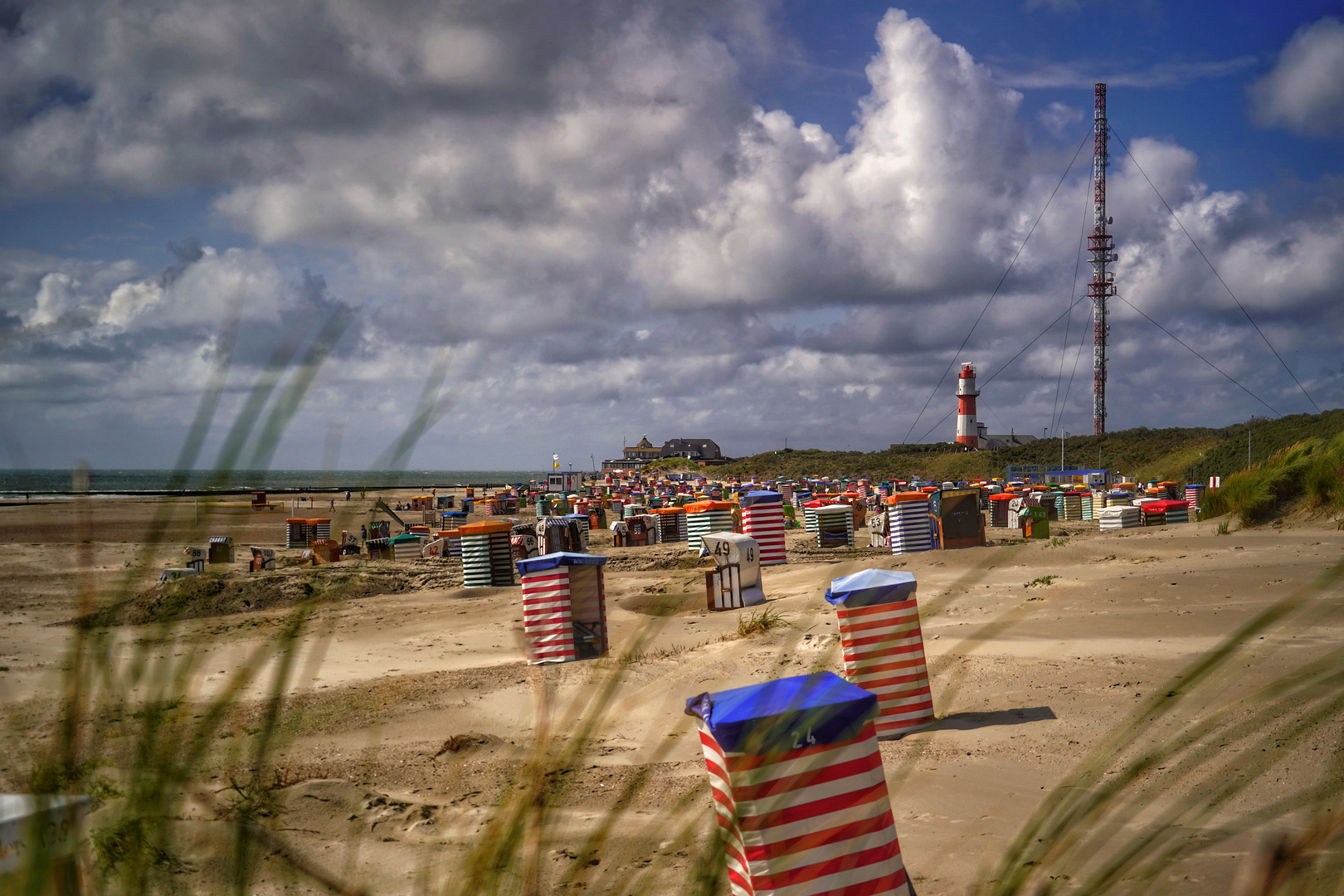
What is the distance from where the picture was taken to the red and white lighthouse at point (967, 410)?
82.3 metres

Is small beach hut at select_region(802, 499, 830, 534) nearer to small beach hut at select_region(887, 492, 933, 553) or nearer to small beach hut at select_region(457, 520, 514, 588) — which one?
small beach hut at select_region(887, 492, 933, 553)

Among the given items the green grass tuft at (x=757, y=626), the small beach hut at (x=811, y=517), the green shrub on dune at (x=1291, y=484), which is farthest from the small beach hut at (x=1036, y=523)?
the green grass tuft at (x=757, y=626)

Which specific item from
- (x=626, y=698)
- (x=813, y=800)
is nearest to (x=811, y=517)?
(x=626, y=698)

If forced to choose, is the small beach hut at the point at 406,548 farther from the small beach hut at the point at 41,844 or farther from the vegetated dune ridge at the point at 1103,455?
the vegetated dune ridge at the point at 1103,455

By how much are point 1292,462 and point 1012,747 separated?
13548mm

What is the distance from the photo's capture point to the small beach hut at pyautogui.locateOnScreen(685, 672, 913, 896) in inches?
114

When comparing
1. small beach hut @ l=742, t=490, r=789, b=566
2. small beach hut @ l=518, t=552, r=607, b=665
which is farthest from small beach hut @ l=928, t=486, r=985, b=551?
small beach hut @ l=518, t=552, r=607, b=665

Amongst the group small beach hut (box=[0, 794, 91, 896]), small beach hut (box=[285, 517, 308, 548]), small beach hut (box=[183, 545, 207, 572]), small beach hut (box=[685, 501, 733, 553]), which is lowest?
small beach hut (box=[285, 517, 308, 548])

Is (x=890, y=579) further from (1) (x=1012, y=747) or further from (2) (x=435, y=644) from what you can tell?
(2) (x=435, y=644)

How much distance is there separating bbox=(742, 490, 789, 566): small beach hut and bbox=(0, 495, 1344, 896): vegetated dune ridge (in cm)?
290

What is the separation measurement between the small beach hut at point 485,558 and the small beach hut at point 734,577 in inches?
211

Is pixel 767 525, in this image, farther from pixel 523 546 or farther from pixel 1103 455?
pixel 1103 455

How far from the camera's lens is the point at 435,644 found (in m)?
12.5

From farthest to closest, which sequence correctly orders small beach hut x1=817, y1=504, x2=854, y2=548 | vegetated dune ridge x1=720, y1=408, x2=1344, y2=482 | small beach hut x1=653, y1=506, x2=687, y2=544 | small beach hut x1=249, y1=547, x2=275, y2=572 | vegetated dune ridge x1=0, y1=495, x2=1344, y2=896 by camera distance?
vegetated dune ridge x1=720, y1=408, x2=1344, y2=482 → small beach hut x1=653, y1=506, x2=687, y2=544 → small beach hut x1=817, y1=504, x2=854, y2=548 → small beach hut x1=249, y1=547, x2=275, y2=572 → vegetated dune ridge x1=0, y1=495, x2=1344, y2=896
